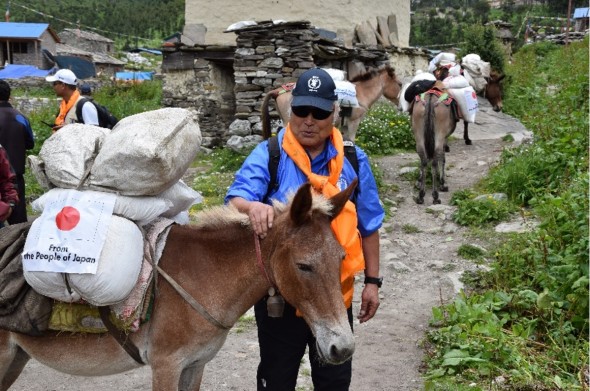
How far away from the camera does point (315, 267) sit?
2.39 metres

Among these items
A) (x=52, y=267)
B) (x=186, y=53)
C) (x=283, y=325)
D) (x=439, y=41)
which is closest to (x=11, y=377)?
(x=52, y=267)


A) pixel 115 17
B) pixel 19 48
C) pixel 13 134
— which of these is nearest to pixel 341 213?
pixel 13 134

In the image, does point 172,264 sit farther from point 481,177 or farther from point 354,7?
Result: point 354,7

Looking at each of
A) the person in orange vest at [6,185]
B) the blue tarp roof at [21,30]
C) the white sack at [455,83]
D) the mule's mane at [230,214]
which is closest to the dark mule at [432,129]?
the white sack at [455,83]

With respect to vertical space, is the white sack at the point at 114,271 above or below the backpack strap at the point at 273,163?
below

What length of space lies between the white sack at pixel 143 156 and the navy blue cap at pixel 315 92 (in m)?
0.55

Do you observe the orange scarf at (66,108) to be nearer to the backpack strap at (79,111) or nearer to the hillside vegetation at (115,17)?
the backpack strap at (79,111)

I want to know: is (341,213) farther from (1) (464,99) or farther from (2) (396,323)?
(1) (464,99)

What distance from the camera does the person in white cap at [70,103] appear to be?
712cm

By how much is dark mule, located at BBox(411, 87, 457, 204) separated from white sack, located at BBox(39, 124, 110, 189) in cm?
696

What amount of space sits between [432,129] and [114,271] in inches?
290

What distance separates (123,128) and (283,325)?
1.18 meters

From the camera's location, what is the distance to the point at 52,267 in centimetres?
247

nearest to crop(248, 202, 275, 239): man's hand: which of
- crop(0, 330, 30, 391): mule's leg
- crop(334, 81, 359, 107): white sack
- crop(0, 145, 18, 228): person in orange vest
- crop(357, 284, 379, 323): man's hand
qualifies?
crop(357, 284, 379, 323): man's hand
